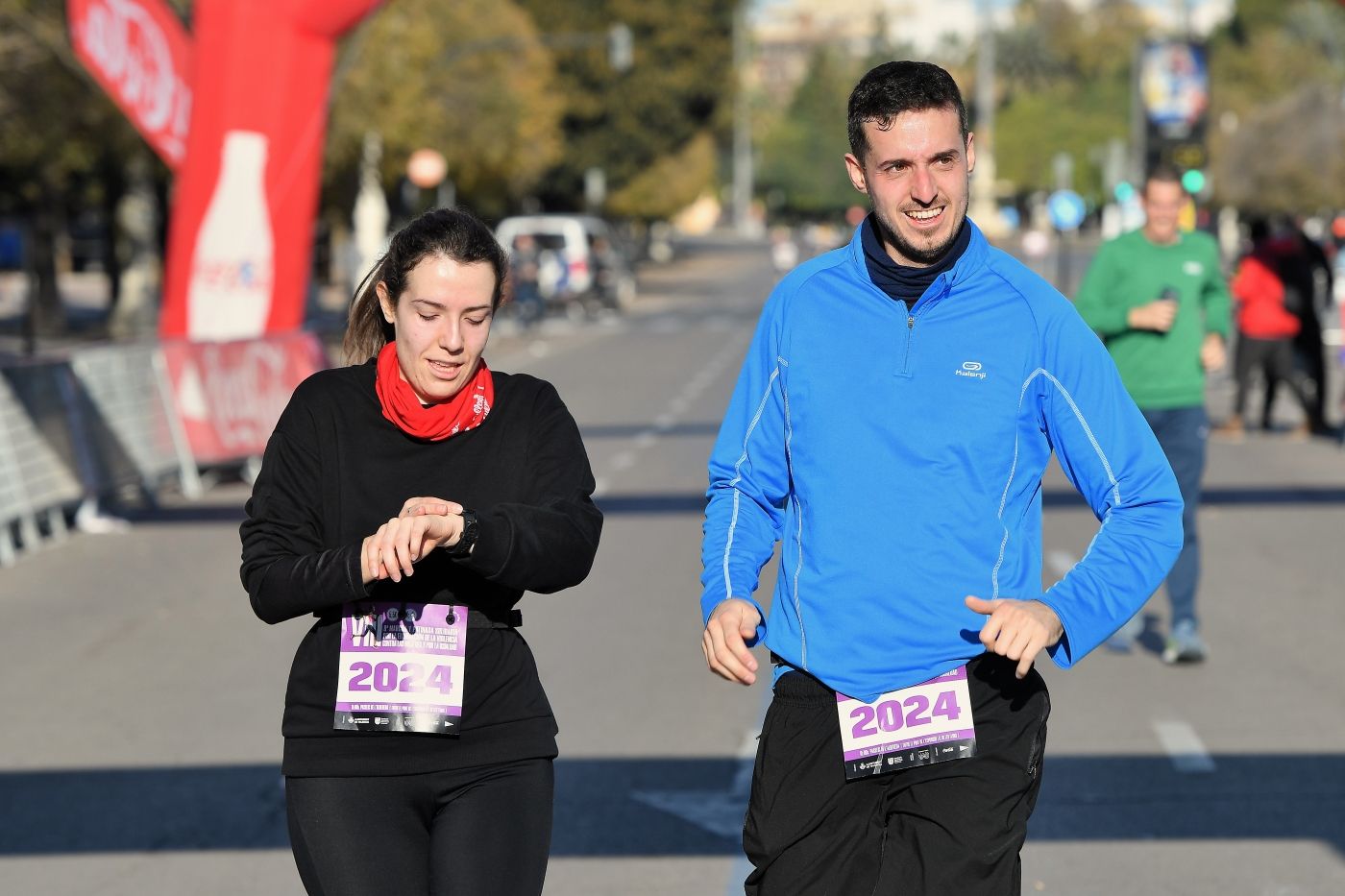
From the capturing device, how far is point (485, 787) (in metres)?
3.38

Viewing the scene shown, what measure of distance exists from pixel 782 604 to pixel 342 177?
39.8 meters

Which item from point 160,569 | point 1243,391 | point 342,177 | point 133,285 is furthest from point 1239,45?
point 160,569

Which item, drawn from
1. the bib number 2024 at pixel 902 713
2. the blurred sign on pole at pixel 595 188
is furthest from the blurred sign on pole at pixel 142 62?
the blurred sign on pole at pixel 595 188

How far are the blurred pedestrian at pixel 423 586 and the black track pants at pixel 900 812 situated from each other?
1.29ft

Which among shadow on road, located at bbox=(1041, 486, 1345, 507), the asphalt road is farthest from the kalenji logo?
shadow on road, located at bbox=(1041, 486, 1345, 507)

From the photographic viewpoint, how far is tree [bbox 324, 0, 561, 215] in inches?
1352

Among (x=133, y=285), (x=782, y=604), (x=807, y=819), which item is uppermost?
(x=782, y=604)

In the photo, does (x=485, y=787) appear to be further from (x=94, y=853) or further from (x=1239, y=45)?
(x=1239, y=45)

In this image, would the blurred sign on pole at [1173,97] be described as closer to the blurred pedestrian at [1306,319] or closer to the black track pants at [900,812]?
the blurred pedestrian at [1306,319]

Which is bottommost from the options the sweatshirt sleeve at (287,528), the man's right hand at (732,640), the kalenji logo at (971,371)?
the man's right hand at (732,640)

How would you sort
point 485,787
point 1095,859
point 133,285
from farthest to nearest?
point 133,285, point 1095,859, point 485,787

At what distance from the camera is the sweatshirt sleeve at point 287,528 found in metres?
3.35

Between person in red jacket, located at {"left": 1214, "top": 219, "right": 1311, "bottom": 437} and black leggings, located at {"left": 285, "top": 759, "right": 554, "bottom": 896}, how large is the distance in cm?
1710

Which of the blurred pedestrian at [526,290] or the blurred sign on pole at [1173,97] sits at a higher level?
the blurred sign on pole at [1173,97]
